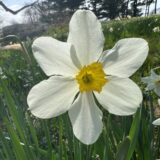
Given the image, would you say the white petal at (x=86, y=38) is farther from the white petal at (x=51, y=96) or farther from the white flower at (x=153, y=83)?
the white flower at (x=153, y=83)

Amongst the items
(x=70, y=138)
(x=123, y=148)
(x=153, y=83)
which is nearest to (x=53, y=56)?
(x=123, y=148)

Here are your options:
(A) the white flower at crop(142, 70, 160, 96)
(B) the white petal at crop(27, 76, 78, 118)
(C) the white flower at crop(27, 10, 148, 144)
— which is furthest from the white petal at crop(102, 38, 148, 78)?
(A) the white flower at crop(142, 70, 160, 96)

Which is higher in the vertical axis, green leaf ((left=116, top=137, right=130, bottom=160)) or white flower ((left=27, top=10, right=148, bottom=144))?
white flower ((left=27, top=10, right=148, bottom=144))

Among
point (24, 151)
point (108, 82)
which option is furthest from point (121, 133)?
point (108, 82)

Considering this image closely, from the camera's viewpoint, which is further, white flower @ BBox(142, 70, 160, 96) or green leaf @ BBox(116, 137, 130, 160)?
white flower @ BBox(142, 70, 160, 96)

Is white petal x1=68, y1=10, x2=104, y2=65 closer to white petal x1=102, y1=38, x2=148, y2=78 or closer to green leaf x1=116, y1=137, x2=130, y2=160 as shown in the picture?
white petal x1=102, y1=38, x2=148, y2=78

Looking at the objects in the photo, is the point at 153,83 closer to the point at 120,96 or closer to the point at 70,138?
the point at 70,138
